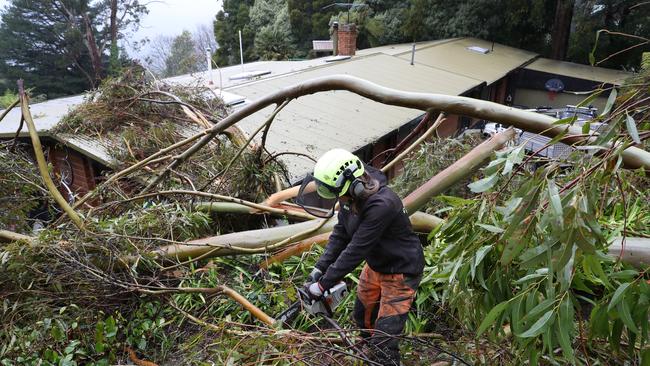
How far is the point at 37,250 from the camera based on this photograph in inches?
131

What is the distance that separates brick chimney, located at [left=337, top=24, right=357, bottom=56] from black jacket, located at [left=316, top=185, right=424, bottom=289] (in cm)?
1411

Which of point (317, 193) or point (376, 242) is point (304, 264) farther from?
point (376, 242)

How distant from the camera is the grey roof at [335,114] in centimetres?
751

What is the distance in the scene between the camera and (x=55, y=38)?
97.1 feet

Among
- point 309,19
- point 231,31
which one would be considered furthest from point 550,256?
point 231,31

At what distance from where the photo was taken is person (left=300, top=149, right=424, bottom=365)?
2621 mm

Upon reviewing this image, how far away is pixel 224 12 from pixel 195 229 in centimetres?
3002

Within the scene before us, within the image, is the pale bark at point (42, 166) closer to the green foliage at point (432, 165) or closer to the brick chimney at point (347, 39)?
the green foliage at point (432, 165)

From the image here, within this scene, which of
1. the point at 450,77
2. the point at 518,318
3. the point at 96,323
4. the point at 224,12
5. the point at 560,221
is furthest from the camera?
the point at 224,12

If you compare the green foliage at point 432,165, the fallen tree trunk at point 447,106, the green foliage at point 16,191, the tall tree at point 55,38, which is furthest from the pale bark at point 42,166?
the tall tree at point 55,38

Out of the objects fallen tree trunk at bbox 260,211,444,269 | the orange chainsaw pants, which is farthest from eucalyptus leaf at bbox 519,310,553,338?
fallen tree trunk at bbox 260,211,444,269

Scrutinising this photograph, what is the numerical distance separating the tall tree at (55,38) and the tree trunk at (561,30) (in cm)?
2460

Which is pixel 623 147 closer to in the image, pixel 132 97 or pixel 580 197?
pixel 580 197

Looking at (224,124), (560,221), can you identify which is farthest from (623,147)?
(224,124)
